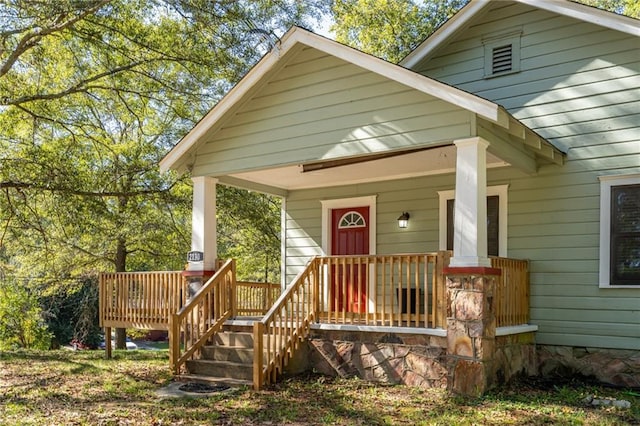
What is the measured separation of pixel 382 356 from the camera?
730 cm

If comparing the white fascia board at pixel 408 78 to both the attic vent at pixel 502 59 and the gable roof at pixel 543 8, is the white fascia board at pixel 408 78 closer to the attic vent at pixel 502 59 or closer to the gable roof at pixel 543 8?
the gable roof at pixel 543 8

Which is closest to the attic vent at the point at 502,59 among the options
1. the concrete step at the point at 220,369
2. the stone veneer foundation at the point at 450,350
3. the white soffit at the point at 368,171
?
the white soffit at the point at 368,171

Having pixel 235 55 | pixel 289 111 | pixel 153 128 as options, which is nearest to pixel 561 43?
pixel 289 111

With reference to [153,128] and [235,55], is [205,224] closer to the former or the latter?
[235,55]

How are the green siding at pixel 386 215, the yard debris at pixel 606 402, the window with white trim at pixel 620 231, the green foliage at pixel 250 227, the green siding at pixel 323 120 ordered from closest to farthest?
the yard debris at pixel 606 402 → the green siding at pixel 323 120 → the window with white trim at pixel 620 231 → the green siding at pixel 386 215 → the green foliage at pixel 250 227

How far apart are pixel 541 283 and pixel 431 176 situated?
235cm

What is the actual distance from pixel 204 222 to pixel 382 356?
11.2 feet

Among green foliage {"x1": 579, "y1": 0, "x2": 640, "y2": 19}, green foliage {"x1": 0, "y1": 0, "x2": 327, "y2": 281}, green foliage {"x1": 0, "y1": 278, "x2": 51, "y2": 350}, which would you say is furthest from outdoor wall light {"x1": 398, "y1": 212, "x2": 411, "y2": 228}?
green foliage {"x1": 0, "y1": 278, "x2": 51, "y2": 350}

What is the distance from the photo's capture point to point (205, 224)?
29.2 ft

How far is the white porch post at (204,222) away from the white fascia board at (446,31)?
12.8 feet

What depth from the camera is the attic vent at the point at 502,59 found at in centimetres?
884

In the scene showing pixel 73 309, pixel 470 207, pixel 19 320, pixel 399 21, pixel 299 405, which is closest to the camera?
pixel 299 405

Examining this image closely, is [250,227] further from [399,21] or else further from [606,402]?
[606,402]

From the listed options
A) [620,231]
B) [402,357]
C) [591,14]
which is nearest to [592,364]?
[620,231]
